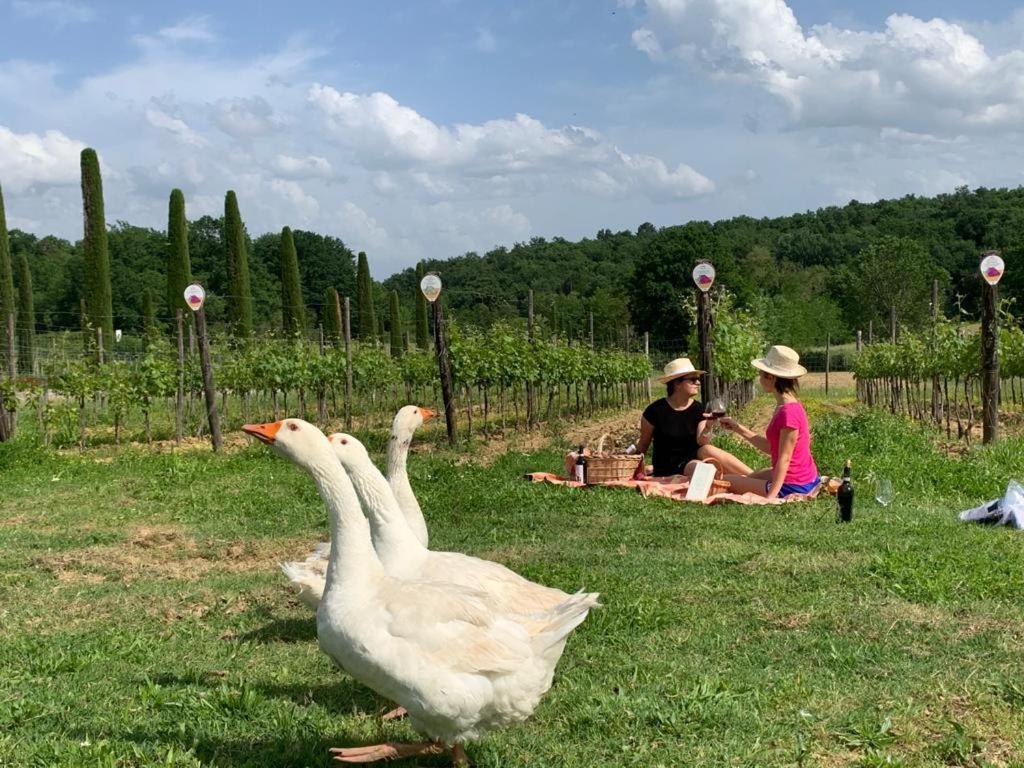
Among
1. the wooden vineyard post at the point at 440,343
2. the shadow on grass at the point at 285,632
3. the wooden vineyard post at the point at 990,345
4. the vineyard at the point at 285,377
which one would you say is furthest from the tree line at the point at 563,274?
the shadow on grass at the point at 285,632

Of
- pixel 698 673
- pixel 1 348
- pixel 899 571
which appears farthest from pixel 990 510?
pixel 1 348

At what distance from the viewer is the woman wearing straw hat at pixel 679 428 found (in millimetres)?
10398

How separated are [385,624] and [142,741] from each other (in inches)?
55.3

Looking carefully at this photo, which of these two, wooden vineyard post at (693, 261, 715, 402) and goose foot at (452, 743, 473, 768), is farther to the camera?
wooden vineyard post at (693, 261, 715, 402)

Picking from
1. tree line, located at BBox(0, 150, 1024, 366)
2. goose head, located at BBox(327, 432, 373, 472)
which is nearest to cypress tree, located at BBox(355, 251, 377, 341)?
tree line, located at BBox(0, 150, 1024, 366)

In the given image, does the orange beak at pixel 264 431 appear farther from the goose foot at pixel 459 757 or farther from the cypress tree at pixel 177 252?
the cypress tree at pixel 177 252

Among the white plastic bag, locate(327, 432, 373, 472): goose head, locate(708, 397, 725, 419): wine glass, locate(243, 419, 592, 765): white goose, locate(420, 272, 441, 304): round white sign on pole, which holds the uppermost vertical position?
locate(420, 272, 441, 304): round white sign on pole

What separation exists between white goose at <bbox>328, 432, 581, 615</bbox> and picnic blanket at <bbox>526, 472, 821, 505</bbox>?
5.30m

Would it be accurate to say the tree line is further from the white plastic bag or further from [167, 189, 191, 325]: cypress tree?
the white plastic bag

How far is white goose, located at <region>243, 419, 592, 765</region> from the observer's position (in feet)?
11.6

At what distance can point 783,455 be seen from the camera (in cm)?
935

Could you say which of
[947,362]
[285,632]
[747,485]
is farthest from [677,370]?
[947,362]

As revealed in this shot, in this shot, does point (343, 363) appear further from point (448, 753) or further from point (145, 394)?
point (448, 753)

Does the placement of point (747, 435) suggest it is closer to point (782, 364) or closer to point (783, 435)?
point (783, 435)
